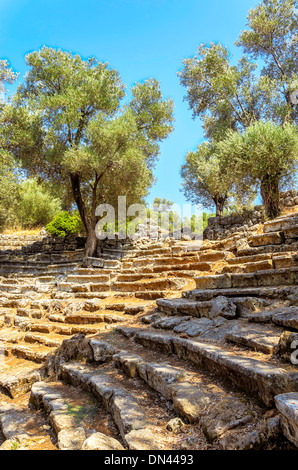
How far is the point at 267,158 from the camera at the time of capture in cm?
1112

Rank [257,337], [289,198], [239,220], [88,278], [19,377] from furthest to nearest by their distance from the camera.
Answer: [239,220], [289,198], [88,278], [19,377], [257,337]

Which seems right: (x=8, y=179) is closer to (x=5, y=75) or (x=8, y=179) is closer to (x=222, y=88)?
(x=5, y=75)

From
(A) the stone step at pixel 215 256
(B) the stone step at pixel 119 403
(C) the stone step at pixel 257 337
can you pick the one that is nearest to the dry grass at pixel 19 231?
(A) the stone step at pixel 215 256

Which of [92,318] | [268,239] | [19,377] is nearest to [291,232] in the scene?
[268,239]

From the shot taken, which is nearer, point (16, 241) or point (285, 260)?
point (285, 260)

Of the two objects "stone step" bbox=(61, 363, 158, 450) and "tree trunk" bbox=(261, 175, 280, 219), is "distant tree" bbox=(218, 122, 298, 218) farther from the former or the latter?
"stone step" bbox=(61, 363, 158, 450)

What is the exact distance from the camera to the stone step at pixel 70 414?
266cm

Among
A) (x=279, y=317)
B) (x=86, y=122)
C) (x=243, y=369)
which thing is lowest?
(x=243, y=369)

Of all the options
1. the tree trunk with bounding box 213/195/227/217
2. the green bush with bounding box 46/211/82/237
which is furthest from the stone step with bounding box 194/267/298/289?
the green bush with bounding box 46/211/82/237

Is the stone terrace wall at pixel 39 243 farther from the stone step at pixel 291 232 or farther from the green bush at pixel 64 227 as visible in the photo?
the stone step at pixel 291 232

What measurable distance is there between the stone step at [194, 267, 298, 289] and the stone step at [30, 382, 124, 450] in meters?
3.70

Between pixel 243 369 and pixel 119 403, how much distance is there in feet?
4.69
